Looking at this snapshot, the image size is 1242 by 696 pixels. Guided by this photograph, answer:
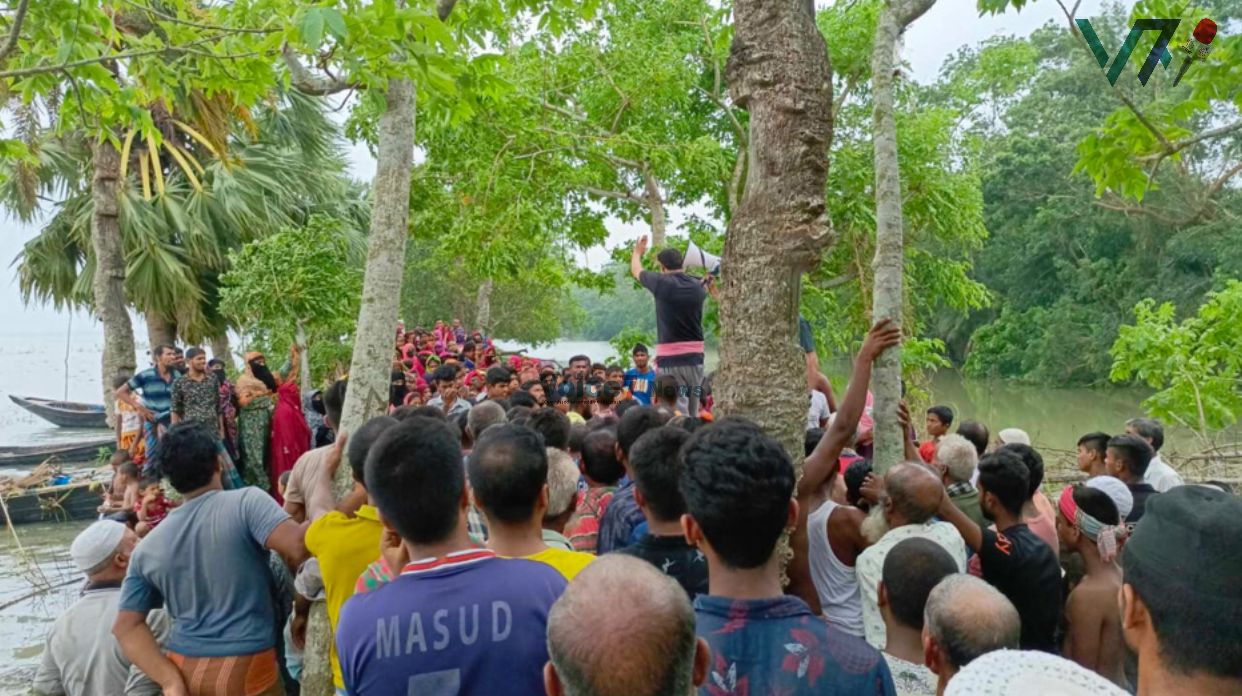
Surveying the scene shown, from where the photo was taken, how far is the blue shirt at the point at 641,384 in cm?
850

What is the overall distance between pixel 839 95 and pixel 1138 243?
62.1 feet

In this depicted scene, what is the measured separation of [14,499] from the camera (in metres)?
11.1

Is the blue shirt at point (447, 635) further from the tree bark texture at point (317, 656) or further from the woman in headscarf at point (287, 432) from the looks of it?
the woman in headscarf at point (287, 432)

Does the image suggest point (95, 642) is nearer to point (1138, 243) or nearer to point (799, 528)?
point (799, 528)

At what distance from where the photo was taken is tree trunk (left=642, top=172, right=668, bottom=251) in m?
11.2

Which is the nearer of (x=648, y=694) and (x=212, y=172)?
(x=648, y=694)

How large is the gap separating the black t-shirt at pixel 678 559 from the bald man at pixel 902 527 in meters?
0.68

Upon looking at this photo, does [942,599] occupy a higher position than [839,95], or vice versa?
[839,95]

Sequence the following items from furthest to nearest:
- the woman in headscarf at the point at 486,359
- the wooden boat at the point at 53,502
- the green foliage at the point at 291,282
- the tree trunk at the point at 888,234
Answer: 1. the woman in headscarf at the point at 486,359
2. the wooden boat at the point at 53,502
3. the green foliage at the point at 291,282
4. the tree trunk at the point at 888,234

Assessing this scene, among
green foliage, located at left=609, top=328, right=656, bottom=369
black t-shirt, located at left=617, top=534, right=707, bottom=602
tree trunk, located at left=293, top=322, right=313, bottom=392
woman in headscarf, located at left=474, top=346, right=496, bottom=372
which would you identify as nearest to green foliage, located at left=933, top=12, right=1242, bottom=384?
green foliage, located at left=609, top=328, right=656, bottom=369

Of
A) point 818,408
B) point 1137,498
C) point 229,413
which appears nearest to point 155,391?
point 229,413

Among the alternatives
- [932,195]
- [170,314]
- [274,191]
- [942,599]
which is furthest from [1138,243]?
[942,599]

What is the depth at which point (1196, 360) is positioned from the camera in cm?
798

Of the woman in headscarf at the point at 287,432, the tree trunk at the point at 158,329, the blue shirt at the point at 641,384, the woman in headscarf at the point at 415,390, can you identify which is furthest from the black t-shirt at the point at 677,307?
the tree trunk at the point at 158,329
